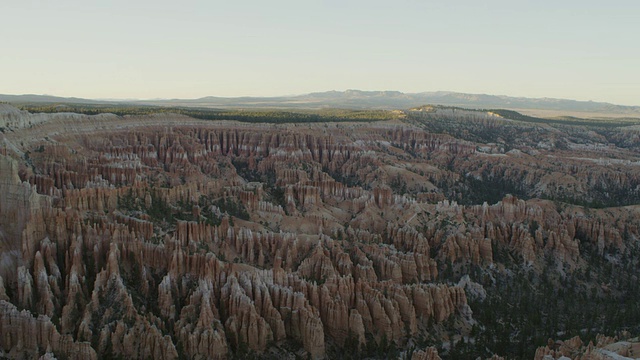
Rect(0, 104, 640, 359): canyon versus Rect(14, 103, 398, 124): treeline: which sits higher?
Rect(14, 103, 398, 124): treeline

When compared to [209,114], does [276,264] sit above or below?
below

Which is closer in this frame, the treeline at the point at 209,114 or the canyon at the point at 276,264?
the canyon at the point at 276,264

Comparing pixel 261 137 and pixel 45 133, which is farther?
pixel 261 137

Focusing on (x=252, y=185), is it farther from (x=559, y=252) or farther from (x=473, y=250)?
(x=559, y=252)

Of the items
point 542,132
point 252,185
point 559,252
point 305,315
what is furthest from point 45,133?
point 542,132

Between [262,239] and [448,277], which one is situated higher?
[262,239]

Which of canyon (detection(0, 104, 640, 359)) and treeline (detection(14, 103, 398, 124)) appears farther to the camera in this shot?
treeline (detection(14, 103, 398, 124))

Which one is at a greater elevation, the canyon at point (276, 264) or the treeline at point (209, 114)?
the treeline at point (209, 114)

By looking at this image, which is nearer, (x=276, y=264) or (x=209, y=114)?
(x=276, y=264)
